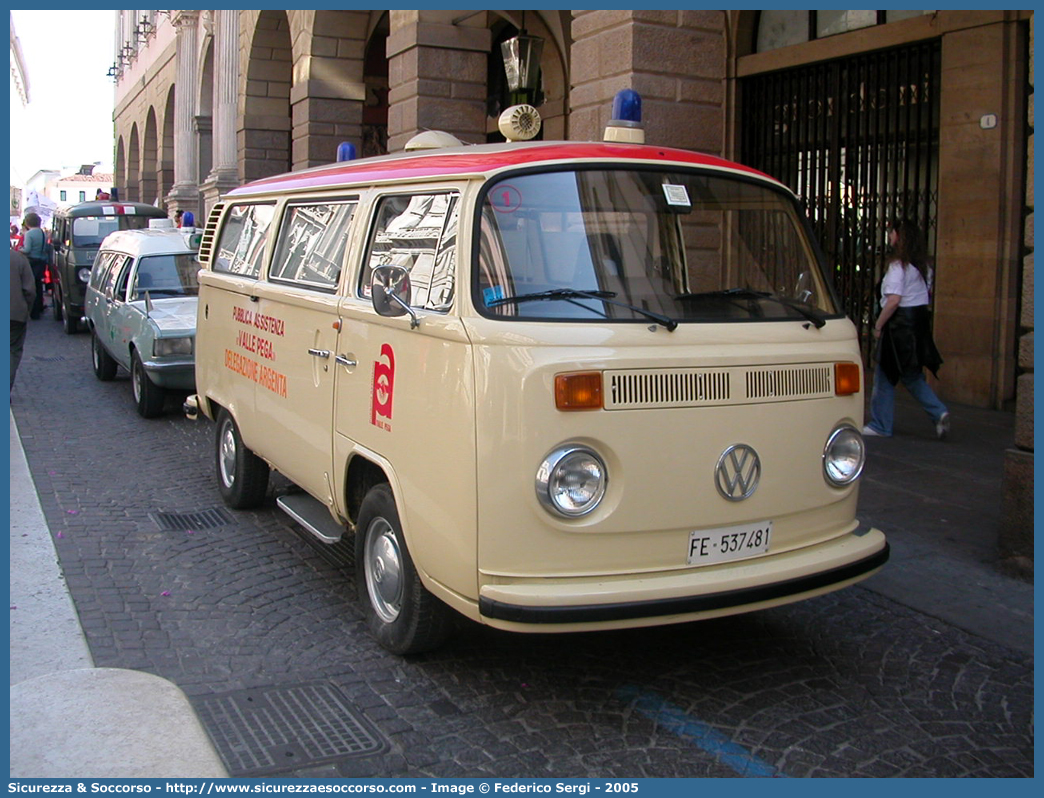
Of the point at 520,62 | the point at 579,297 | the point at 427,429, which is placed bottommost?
the point at 427,429

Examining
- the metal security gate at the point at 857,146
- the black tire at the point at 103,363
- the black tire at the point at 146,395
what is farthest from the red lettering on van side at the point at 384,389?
the black tire at the point at 103,363

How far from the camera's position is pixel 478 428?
3.95 m

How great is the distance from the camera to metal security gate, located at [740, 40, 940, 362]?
1123 centimetres

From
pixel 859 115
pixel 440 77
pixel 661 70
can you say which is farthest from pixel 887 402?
pixel 440 77

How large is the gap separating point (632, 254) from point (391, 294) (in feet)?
3.22

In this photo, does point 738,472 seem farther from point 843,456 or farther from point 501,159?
point 501,159

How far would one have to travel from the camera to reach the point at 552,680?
4.55 metres

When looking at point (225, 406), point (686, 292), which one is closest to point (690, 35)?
point (225, 406)

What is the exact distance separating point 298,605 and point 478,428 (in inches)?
79.3

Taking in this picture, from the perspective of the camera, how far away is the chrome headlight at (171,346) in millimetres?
10555

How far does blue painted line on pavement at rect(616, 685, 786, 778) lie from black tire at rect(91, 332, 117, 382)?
404 inches

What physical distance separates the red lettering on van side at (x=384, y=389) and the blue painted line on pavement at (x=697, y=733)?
1.47 m

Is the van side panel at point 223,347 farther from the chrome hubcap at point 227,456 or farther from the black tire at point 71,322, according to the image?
the black tire at point 71,322

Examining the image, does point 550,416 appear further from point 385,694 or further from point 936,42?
point 936,42
